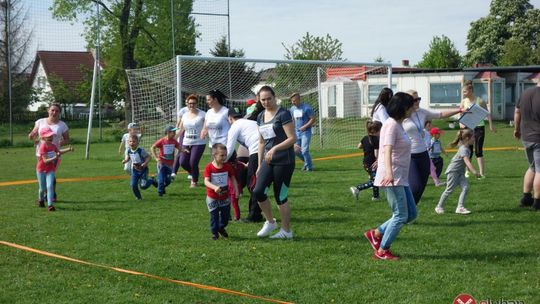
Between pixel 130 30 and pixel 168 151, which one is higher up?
pixel 130 30

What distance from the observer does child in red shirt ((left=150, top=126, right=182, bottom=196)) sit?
1252cm

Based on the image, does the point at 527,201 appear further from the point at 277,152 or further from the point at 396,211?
the point at 277,152

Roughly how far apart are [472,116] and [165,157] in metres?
5.60

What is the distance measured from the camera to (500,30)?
73.2 meters

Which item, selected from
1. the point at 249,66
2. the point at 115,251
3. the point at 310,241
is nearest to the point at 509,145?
the point at 249,66

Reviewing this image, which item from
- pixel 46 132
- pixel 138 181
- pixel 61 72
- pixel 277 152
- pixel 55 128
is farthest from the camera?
pixel 61 72

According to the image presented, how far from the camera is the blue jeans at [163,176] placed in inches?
492

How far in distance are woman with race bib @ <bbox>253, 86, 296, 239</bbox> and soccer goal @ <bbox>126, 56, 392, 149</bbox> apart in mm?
10574

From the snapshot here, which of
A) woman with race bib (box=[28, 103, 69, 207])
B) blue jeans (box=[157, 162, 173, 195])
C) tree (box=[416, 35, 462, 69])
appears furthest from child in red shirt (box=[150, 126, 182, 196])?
tree (box=[416, 35, 462, 69])

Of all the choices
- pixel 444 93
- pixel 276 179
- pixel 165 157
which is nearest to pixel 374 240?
pixel 276 179

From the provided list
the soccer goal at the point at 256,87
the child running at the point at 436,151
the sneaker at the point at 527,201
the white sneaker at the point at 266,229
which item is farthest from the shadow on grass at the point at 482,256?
the soccer goal at the point at 256,87

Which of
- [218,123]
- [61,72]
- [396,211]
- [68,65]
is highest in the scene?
[68,65]

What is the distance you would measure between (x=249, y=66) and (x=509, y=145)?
374 inches

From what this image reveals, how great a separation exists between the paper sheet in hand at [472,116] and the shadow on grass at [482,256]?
2.90 m
